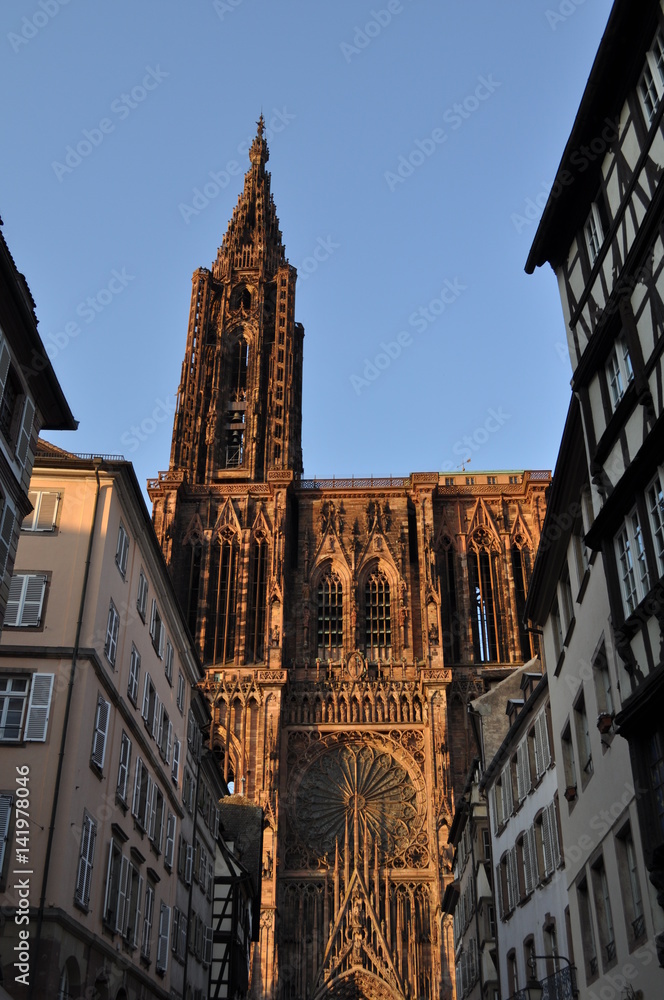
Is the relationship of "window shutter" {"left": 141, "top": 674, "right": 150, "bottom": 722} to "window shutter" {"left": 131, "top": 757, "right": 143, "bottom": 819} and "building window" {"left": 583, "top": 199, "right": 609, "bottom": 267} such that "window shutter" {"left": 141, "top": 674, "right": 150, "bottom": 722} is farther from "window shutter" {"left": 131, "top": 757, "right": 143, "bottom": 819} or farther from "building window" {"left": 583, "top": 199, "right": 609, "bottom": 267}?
"building window" {"left": 583, "top": 199, "right": 609, "bottom": 267}

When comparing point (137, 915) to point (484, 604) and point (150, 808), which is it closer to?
point (150, 808)

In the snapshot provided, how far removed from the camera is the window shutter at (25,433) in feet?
60.2

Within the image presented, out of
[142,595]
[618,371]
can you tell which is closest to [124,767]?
[142,595]

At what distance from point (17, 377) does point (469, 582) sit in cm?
4250

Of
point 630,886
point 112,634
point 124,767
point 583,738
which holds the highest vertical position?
point 112,634

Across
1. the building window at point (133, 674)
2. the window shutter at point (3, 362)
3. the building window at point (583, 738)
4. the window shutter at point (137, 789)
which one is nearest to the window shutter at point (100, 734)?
the building window at point (133, 674)

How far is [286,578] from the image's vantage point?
5862 cm

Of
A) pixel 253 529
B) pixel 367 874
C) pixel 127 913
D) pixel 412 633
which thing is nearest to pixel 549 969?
pixel 127 913

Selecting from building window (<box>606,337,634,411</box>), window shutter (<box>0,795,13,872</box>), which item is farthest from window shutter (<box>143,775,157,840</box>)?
building window (<box>606,337,634,411</box>)

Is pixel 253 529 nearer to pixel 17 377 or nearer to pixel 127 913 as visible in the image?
pixel 127 913

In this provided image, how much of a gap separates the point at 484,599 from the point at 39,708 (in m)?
40.5

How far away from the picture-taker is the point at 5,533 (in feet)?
57.8

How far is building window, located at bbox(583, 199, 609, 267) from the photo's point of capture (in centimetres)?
1844

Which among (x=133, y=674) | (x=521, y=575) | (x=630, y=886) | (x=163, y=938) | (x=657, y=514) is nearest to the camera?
(x=657, y=514)
